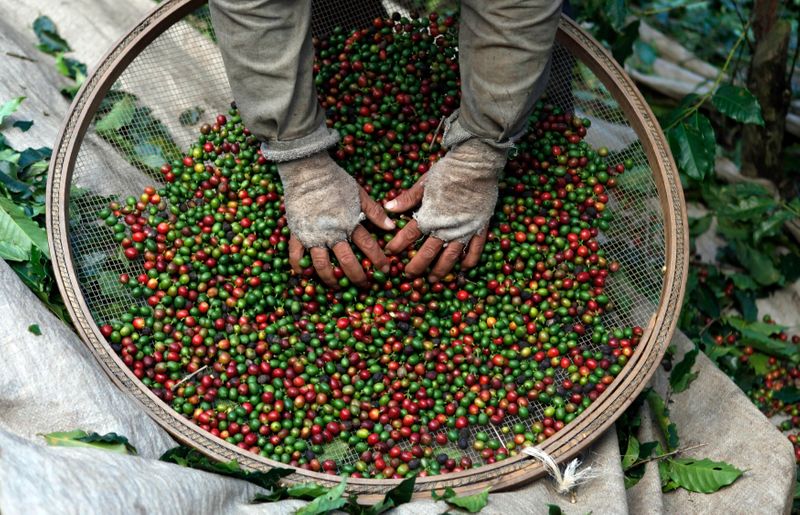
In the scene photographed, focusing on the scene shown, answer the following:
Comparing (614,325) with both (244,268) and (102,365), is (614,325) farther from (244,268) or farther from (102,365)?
(102,365)

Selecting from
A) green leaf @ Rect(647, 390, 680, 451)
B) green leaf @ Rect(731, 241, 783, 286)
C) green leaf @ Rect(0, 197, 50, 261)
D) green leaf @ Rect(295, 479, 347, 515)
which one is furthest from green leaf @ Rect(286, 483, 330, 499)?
green leaf @ Rect(731, 241, 783, 286)

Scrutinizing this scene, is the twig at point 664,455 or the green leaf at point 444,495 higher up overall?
the green leaf at point 444,495

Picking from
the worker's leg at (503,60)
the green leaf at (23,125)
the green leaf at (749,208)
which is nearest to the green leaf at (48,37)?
the green leaf at (23,125)

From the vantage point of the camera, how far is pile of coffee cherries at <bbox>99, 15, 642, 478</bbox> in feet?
8.13

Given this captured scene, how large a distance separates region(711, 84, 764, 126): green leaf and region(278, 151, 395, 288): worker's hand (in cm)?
148

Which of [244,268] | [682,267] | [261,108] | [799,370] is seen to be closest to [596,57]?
[682,267]

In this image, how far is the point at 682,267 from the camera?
2574 millimetres

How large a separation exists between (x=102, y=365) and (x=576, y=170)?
1.76 meters

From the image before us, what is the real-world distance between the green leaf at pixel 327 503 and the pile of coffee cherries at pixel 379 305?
0.22m

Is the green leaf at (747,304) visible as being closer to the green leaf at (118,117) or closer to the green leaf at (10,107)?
the green leaf at (118,117)

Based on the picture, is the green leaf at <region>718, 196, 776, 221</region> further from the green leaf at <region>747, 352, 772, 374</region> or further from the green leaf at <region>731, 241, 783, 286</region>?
the green leaf at <region>747, 352, 772, 374</region>

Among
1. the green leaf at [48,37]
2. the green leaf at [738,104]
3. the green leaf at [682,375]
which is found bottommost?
the green leaf at [682,375]

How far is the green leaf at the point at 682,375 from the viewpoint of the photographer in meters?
2.86

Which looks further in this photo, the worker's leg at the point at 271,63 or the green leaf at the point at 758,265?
the green leaf at the point at 758,265
